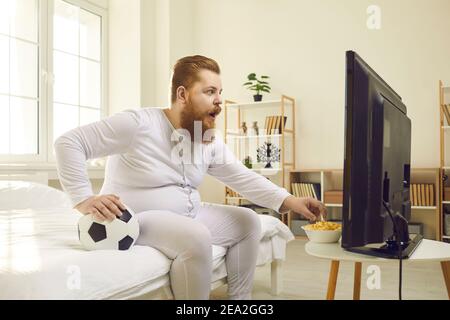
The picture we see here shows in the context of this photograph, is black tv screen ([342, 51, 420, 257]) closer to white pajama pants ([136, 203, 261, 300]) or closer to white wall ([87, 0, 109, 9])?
white pajama pants ([136, 203, 261, 300])

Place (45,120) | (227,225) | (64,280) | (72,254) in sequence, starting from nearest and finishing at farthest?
(64,280), (72,254), (227,225), (45,120)

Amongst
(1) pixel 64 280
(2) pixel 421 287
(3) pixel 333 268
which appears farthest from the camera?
(2) pixel 421 287

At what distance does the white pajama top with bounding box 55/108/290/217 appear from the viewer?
4.28 ft

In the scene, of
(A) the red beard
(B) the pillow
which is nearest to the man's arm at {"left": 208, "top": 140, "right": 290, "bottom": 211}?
(A) the red beard

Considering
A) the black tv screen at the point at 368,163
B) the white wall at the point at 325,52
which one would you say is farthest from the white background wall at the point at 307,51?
the black tv screen at the point at 368,163

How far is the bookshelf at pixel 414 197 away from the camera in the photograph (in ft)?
11.6

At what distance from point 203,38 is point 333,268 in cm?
385

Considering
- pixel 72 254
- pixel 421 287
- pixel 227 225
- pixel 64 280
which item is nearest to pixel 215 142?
pixel 227 225

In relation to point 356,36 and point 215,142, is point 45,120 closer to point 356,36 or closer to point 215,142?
point 215,142

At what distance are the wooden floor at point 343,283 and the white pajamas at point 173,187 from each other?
0.52m

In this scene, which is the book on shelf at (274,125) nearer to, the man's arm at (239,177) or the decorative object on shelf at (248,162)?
the decorative object on shelf at (248,162)

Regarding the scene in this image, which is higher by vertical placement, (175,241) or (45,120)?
(45,120)

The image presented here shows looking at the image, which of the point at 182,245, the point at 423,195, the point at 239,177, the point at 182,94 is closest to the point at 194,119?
the point at 182,94

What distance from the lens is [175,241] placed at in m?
1.27
